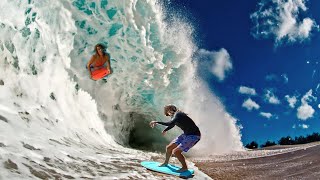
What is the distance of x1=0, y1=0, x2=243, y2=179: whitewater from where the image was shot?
7484 millimetres

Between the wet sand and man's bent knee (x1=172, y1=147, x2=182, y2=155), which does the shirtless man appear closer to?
the wet sand

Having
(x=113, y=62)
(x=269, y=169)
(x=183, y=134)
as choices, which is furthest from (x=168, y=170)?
(x=113, y=62)

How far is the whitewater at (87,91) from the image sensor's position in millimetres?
7484

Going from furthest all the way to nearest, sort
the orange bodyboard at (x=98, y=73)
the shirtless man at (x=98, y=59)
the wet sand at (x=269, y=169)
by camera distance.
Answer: the orange bodyboard at (x=98, y=73), the shirtless man at (x=98, y=59), the wet sand at (x=269, y=169)

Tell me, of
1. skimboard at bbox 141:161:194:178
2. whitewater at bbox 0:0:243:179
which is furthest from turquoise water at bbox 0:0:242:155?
skimboard at bbox 141:161:194:178

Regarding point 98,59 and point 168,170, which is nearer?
point 168,170

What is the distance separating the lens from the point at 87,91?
1636 cm

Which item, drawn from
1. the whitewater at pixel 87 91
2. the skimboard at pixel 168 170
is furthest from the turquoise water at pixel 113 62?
the skimboard at pixel 168 170

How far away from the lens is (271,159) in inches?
544

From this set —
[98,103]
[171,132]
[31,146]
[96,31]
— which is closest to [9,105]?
[31,146]

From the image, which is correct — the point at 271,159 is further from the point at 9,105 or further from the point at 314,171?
the point at 9,105

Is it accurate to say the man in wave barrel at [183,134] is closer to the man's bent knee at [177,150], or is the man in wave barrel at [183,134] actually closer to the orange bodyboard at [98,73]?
the man's bent knee at [177,150]

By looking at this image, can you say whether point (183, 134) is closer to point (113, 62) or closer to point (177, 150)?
point (177, 150)

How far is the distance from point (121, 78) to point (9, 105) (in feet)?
33.5
